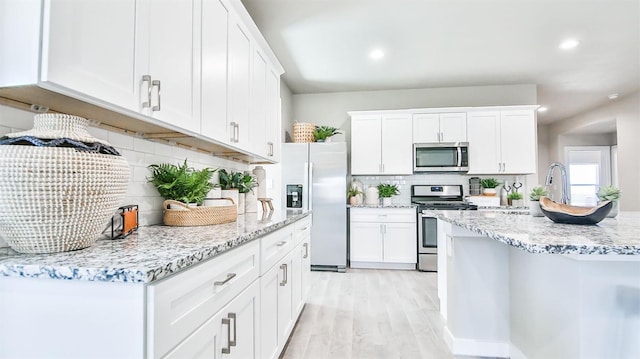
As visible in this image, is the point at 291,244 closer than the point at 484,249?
No

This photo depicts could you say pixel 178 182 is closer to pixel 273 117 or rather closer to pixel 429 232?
pixel 273 117

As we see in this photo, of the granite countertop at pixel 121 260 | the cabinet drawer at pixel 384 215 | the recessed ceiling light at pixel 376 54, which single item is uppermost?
the recessed ceiling light at pixel 376 54

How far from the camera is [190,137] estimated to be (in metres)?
1.61

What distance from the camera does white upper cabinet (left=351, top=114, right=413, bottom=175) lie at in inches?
174

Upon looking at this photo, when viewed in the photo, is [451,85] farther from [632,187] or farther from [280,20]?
[632,187]

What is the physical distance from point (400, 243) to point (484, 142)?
1819 millimetres

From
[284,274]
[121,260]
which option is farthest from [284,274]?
[121,260]

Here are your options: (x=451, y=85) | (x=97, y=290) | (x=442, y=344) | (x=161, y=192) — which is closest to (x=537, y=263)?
(x=442, y=344)

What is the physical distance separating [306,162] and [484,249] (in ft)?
8.47

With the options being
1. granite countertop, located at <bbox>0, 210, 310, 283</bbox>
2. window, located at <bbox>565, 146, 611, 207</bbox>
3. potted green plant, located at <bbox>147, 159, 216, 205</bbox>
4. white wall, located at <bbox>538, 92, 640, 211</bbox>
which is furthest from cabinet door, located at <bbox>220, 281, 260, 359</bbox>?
window, located at <bbox>565, 146, 611, 207</bbox>

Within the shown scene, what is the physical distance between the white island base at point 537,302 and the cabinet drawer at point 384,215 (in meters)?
1.71

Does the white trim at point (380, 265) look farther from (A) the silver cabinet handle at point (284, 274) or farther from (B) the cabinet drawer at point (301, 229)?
(A) the silver cabinet handle at point (284, 274)

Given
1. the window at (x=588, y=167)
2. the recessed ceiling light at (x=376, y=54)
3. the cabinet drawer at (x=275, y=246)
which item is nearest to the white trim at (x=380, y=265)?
the cabinet drawer at (x=275, y=246)

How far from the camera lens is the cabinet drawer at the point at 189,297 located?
720 mm
